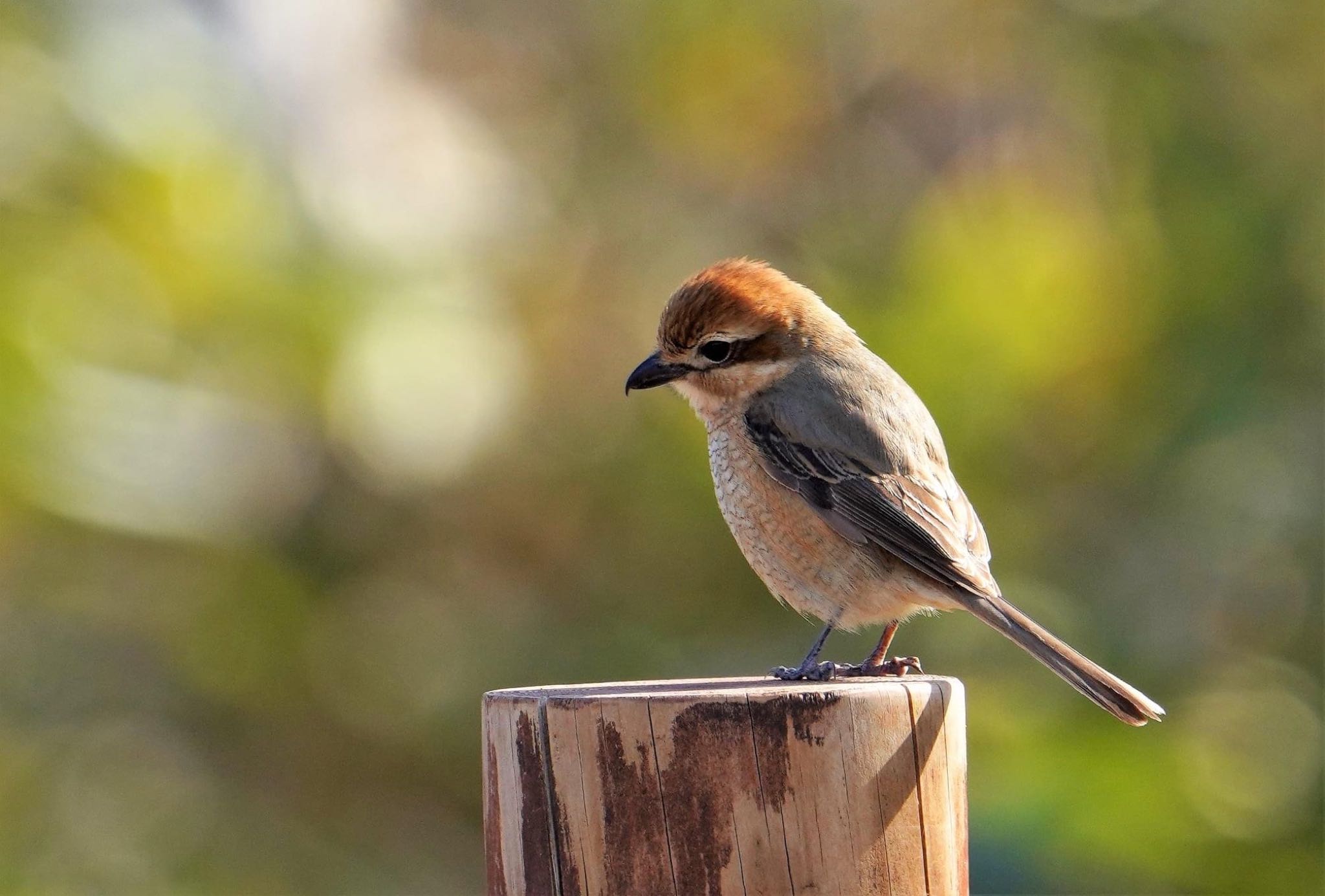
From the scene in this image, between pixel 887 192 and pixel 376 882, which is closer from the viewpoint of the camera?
pixel 376 882

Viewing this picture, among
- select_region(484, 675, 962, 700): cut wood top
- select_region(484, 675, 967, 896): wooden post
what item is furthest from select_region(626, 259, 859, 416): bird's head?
select_region(484, 675, 967, 896): wooden post

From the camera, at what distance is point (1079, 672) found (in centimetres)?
402

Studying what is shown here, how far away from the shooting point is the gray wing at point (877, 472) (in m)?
4.59

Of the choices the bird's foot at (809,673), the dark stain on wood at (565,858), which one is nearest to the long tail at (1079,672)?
the bird's foot at (809,673)

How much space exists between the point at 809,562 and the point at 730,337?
829mm

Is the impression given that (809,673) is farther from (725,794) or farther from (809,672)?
(725,794)

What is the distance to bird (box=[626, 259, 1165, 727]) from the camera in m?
4.62

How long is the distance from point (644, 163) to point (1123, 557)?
3.90 m

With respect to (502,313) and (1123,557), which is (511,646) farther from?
(1123,557)

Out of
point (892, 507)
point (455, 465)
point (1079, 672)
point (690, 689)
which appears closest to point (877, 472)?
point (892, 507)

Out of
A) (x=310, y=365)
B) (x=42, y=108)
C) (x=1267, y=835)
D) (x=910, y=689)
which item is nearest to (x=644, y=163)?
(x=310, y=365)

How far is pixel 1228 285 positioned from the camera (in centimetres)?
880

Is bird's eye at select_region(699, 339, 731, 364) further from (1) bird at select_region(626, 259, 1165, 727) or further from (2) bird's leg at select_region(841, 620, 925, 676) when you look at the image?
(2) bird's leg at select_region(841, 620, 925, 676)

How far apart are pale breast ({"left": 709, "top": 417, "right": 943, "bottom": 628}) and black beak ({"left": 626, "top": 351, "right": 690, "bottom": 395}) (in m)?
0.35
